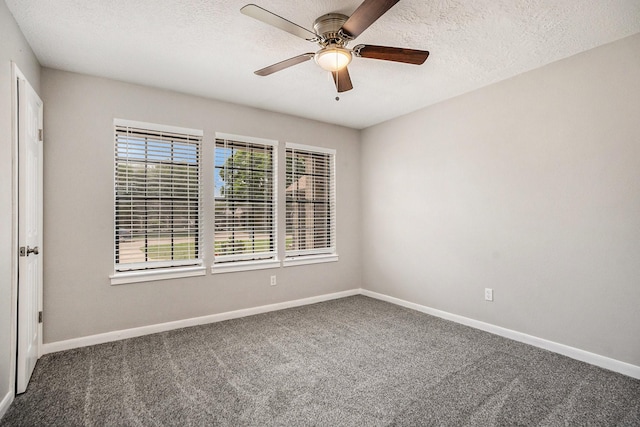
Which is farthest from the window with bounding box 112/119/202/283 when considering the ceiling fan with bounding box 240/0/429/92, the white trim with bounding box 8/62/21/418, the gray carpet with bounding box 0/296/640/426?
the ceiling fan with bounding box 240/0/429/92

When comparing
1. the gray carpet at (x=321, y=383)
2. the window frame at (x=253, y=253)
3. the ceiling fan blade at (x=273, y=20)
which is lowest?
the gray carpet at (x=321, y=383)

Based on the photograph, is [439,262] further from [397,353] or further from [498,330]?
[397,353]

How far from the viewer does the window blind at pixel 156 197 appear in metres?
3.34

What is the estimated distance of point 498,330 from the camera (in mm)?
3379

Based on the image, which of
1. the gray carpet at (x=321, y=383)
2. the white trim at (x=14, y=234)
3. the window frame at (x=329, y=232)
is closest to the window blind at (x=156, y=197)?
the gray carpet at (x=321, y=383)

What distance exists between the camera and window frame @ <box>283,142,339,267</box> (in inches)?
175

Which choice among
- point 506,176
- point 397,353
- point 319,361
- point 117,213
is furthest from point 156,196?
point 506,176

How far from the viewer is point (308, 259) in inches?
179

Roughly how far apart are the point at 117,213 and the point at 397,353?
3.02m

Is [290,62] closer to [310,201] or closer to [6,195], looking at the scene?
[6,195]

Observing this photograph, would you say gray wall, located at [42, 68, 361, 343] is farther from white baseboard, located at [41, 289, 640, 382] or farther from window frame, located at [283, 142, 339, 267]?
window frame, located at [283, 142, 339, 267]

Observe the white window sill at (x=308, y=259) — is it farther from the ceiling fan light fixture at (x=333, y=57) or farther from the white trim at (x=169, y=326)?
the ceiling fan light fixture at (x=333, y=57)

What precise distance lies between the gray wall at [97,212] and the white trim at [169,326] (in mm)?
50

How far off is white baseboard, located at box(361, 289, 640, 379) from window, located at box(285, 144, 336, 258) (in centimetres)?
150
